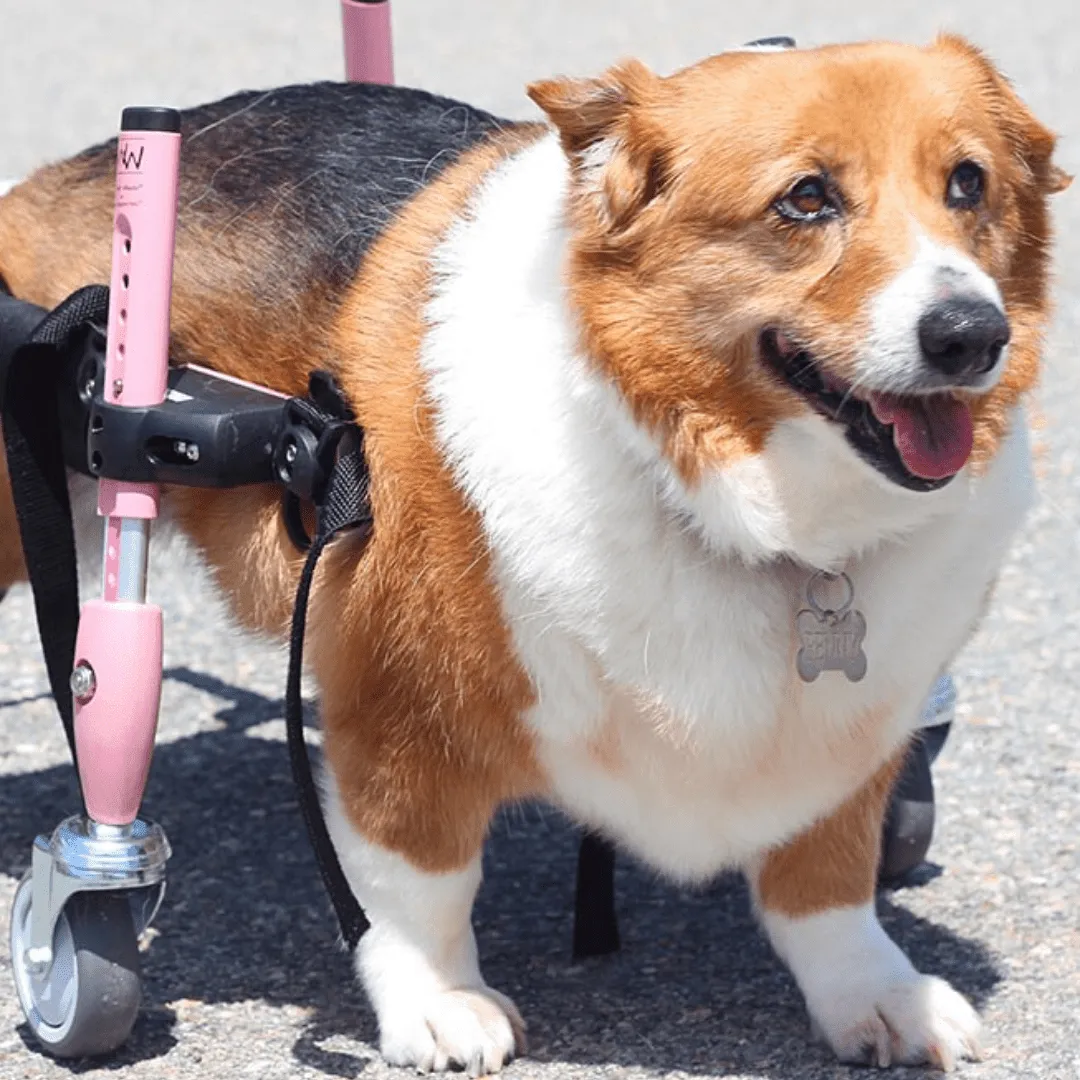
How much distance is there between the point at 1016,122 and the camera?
2.93 metres

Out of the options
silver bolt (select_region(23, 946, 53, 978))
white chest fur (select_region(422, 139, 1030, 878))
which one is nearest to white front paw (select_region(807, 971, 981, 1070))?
white chest fur (select_region(422, 139, 1030, 878))

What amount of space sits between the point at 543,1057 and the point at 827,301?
4.01 feet

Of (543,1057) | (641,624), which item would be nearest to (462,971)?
(543,1057)

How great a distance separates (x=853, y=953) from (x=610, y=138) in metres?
1.29

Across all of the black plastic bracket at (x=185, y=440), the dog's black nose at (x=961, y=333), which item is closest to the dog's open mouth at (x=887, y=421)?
the dog's black nose at (x=961, y=333)

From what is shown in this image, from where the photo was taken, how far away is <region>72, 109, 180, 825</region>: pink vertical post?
2.93m

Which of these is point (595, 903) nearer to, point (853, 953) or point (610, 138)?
point (853, 953)

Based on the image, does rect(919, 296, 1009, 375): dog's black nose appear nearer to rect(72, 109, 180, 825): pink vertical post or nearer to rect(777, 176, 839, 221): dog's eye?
rect(777, 176, 839, 221): dog's eye

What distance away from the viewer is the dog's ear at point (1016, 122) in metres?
2.92

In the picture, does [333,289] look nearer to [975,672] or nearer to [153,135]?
[153,135]

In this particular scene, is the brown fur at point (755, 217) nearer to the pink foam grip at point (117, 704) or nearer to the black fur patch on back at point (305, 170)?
the black fur patch on back at point (305, 170)

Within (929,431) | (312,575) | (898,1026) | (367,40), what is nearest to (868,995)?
(898,1026)

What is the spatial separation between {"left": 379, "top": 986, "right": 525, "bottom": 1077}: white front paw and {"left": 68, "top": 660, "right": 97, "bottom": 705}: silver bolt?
652 mm

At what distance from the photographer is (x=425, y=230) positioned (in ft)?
10.5
